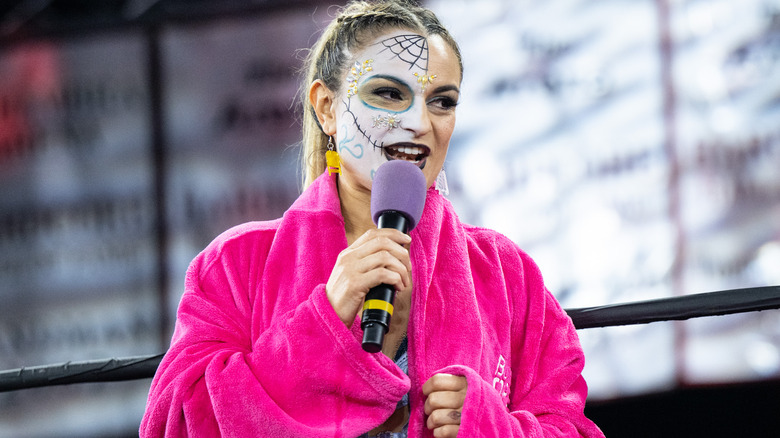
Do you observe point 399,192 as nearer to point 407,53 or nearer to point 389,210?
point 389,210

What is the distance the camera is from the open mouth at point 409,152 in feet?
3.18

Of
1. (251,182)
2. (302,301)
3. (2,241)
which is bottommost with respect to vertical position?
(2,241)

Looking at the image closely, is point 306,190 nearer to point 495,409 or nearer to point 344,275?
point 344,275

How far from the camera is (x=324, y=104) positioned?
3.46ft

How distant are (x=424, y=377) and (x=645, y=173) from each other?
5.21ft

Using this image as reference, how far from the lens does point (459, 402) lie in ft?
2.78

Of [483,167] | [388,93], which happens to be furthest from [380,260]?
[483,167]

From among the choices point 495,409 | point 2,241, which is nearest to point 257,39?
point 2,241

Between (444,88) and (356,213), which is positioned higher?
(444,88)

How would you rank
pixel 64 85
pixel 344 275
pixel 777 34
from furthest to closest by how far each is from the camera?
1. pixel 64 85
2. pixel 777 34
3. pixel 344 275

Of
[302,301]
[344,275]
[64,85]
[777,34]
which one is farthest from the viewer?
[64,85]

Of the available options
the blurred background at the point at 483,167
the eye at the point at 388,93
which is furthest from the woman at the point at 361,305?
the blurred background at the point at 483,167

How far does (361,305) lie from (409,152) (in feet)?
0.77

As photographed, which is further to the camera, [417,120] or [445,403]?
[417,120]
